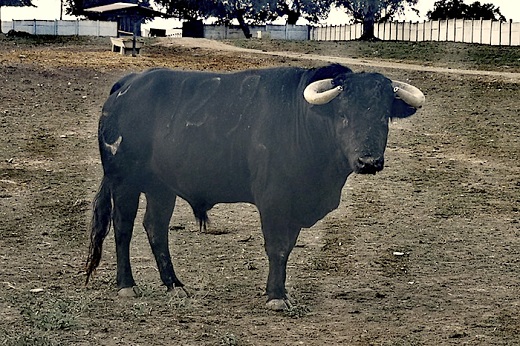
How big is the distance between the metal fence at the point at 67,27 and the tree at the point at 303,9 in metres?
14.3

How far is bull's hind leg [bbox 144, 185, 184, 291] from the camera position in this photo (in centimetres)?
834

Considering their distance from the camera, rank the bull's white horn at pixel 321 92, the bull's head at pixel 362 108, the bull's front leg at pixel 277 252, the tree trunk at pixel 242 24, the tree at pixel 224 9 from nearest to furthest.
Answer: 1. the bull's head at pixel 362 108
2. the bull's white horn at pixel 321 92
3. the bull's front leg at pixel 277 252
4. the tree at pixel 224 9
5. the tree trunk at pixel 242 24

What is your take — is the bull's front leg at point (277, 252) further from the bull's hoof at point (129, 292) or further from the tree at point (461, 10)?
the tree at point (461, 10)

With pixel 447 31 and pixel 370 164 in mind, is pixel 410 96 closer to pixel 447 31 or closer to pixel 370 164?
pixel 370 164

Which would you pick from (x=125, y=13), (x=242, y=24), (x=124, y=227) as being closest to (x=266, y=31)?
(x=242, y=24)

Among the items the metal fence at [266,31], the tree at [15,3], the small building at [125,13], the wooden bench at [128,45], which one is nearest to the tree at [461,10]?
the metal fence at [266,31]

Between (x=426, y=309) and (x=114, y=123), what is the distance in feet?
9.59

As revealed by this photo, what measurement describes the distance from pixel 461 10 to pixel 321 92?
198 feet

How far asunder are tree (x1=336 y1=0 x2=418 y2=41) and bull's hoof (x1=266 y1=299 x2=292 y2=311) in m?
49.9

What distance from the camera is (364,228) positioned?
37.3ft

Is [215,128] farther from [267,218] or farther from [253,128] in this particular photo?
[267,218]

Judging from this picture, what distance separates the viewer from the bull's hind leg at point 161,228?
328 inches

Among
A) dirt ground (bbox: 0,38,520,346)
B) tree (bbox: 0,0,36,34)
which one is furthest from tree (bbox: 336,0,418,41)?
dirt ground (bbox: 0,38,520,346)

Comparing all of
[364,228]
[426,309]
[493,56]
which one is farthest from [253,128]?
[493,56]
